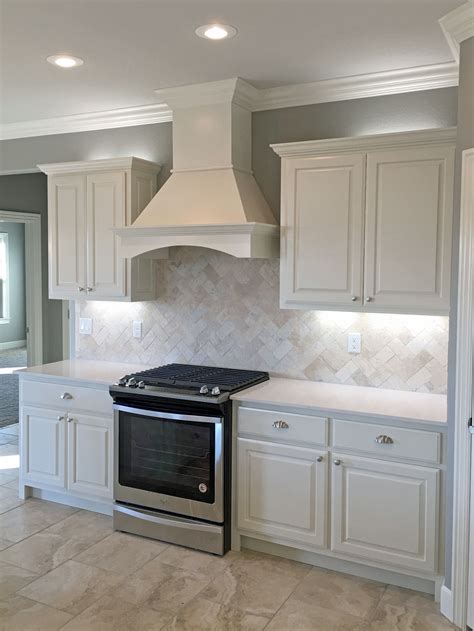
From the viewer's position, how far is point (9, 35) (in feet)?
9.50

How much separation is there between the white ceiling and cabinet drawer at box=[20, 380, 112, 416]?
6.19ft

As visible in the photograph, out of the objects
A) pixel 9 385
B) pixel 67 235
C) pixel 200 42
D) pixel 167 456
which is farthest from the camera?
pixel 9 385

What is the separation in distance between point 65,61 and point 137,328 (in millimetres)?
1852

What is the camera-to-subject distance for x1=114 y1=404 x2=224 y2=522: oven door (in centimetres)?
336

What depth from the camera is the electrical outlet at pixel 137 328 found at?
4.36 m

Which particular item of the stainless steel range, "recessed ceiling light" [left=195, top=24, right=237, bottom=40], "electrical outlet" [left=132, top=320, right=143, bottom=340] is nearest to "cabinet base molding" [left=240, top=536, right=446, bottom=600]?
the stainless steel range

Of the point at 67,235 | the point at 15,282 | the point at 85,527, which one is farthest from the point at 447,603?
the point at 15,282

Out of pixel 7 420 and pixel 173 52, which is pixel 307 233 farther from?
pixel 7 420

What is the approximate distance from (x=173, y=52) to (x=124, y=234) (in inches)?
44.6

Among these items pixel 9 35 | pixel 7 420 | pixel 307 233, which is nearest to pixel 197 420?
pixel 307 233

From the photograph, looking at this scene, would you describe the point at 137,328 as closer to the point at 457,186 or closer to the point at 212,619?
the point at 212,619

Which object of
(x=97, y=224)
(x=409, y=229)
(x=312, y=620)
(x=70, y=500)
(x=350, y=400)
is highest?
(x=97, y=224)

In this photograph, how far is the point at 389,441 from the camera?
2.99 meters

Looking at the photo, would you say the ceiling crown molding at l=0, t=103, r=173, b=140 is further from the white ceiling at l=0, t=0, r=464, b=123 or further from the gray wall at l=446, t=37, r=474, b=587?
the gray wall at l=446, t=37, r=474, b=587
